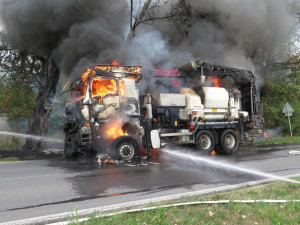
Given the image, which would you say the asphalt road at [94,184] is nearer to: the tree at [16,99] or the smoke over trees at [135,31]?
the smoke over trees at [135,31]

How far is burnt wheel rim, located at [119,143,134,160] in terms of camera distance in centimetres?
801

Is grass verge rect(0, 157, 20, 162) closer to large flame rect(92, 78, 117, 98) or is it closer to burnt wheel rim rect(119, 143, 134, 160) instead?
large flame rect(92, 78, 117, 98)

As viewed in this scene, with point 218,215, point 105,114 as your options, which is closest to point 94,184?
point 218,215

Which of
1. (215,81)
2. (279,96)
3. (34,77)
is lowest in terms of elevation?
(279,96)

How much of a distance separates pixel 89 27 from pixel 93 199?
7850mm

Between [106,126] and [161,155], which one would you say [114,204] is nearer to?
[106,126]

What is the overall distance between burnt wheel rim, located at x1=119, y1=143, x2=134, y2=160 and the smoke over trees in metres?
3.47

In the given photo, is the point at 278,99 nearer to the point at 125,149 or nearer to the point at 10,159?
the point at 125,149

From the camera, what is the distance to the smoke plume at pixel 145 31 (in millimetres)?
10484

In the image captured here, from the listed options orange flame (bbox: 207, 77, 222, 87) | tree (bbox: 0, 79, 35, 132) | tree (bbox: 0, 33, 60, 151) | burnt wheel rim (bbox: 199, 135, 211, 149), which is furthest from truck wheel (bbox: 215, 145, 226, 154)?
tree (bbox: 0, 79, 35, 132)

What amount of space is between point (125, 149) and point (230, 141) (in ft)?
16.1

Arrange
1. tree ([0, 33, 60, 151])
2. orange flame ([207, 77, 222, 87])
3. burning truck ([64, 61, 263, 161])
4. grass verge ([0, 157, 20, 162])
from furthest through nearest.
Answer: tree ([0, 33, 60, 151])
orange flame ([207, 77, 222, 87])
grass verge ([0, 157, 20, 162])
burning truck ([64, 61, 263, 161])

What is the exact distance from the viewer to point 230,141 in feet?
36.2

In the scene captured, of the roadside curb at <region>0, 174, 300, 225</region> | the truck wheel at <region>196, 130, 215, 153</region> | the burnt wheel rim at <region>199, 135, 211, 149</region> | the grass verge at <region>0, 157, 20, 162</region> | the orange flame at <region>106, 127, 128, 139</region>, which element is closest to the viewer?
the roadside curb at <region>0, 174, 300, 225</region>
